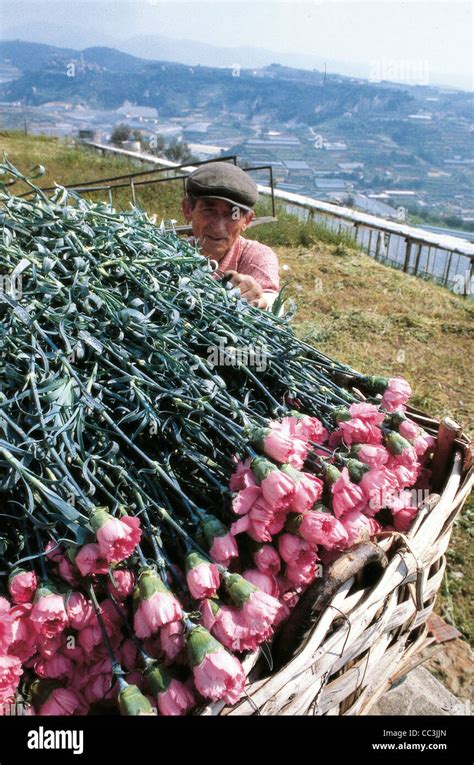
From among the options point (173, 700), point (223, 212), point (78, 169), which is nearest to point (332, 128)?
point (78, 169)

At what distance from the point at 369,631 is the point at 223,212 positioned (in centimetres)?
140

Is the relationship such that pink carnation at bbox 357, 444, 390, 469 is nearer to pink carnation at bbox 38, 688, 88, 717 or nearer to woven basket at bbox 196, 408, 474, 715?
woven basket at bbox 196, 408, 474, 715

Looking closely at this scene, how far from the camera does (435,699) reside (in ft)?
4.82

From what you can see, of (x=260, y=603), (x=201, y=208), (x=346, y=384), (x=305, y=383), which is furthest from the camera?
(x=201, y=208)

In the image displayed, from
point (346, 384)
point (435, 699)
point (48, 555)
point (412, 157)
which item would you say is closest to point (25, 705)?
point (48, 555)

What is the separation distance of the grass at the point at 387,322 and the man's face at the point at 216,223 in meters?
0.47

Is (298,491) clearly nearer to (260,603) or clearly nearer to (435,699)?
(260,603)

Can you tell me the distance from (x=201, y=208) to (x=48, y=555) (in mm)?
1347

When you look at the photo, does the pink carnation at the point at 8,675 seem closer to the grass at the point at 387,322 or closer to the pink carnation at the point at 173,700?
the pink carnation at the point at 173,700

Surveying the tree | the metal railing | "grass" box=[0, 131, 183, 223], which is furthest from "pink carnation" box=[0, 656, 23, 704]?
the tree

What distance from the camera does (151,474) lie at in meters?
0.96

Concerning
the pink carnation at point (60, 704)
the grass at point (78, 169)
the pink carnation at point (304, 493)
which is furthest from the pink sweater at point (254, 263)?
the grass at point (78, 169)

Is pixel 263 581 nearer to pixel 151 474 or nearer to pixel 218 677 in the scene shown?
pixel 218 677

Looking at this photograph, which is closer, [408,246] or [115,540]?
[115,540]
